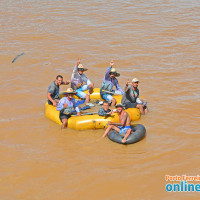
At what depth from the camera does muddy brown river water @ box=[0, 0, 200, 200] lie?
7.80 metres

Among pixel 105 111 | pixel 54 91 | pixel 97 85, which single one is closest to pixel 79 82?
pixel 54 91

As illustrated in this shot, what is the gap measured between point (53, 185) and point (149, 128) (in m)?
3.76

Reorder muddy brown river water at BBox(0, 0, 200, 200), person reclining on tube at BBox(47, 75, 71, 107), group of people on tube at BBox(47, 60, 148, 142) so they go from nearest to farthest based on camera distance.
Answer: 1. muddy brown river water at BBox(0, 0, 200, 200)
2. group of people on tube at BBox(47, 60, 148, 142)
3. person reclining on tube at BBox(47, 75, 71, 107)

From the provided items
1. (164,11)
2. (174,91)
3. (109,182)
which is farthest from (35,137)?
(164,11)

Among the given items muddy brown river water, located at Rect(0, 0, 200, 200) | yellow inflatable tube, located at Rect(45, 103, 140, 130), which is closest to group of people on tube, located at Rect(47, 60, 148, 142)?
yellow inflatable tube, located at Rect(45, 103, 140, 130)

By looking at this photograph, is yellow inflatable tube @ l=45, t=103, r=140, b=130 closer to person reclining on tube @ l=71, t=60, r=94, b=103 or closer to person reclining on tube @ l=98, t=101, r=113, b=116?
person reclining on tube @ l=98, t=101, r=113, b=116

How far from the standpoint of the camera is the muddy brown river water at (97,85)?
7.80m

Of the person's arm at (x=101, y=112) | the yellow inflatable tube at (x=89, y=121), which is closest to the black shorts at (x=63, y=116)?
the yellow inflatable tube at (x=89, y=121)

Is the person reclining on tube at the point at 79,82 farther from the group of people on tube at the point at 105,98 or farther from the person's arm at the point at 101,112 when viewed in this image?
the person's arm at the point at 101,112

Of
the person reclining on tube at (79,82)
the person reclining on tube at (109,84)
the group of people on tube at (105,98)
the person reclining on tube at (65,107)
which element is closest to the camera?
the group of people on tube at (105,98)

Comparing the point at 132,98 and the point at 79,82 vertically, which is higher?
the point at 79,82

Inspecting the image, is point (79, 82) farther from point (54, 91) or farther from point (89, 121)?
point (89, 121)

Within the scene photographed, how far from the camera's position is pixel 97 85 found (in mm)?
13406

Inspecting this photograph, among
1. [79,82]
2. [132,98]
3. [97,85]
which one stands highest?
[79,82]
